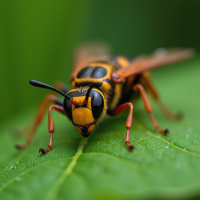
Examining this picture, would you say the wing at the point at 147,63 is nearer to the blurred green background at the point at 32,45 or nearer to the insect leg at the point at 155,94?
the insect leg at the point at 155,94

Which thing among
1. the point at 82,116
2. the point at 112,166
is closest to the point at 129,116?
the point at 82,116

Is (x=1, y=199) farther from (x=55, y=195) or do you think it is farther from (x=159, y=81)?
(x=159, y=81)

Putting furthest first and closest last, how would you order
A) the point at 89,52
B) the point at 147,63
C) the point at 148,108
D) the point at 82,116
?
1. the point at 89,52
2. the point at 147,63
3. the point at 148,108
4. the point at 82,116

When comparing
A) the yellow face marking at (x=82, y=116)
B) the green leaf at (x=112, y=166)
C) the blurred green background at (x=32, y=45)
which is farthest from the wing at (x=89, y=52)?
the yellow face marking at (x=82, y=116)

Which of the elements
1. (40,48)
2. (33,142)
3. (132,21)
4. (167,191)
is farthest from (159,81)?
(167,191)

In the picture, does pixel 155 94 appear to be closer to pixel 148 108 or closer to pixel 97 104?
pixel 148 108

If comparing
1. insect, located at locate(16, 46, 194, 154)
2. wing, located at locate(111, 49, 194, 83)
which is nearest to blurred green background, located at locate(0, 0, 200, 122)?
insect, located at locate(16, 46, 194, 154)
